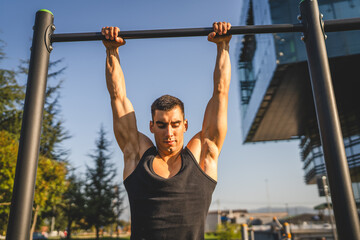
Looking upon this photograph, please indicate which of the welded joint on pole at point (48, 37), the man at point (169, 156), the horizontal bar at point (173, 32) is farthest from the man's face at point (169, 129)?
the welded joint on pole at point (48, 37)

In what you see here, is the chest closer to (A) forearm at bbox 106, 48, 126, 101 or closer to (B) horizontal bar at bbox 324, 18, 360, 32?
(A) forearm at bbox 106, 48, 126, 101

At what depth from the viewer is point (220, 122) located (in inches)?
110

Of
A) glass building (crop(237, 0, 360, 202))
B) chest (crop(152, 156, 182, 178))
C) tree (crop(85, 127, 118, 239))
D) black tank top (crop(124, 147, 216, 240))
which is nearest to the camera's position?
black tank top (crop(124, 147, 216, 240))

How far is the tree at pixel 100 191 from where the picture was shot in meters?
32.3

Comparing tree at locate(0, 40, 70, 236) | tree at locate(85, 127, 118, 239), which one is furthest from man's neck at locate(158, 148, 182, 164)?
tree at locate(85, 127, 118, 239)

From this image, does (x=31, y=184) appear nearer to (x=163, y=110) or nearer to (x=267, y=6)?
(x=163, y=110)

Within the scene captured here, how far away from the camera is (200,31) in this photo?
2832 mm

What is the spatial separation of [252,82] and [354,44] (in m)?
13.1

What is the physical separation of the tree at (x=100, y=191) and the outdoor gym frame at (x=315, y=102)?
104 ft

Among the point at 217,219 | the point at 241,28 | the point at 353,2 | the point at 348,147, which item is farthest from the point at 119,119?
the point at 217,219

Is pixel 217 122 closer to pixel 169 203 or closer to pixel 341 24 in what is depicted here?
pixel 169 203

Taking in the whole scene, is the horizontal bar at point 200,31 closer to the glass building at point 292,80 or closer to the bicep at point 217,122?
the bicep at point 217,122

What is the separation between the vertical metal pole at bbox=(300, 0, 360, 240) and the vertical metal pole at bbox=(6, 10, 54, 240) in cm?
224

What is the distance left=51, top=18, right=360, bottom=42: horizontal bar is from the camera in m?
2.76
